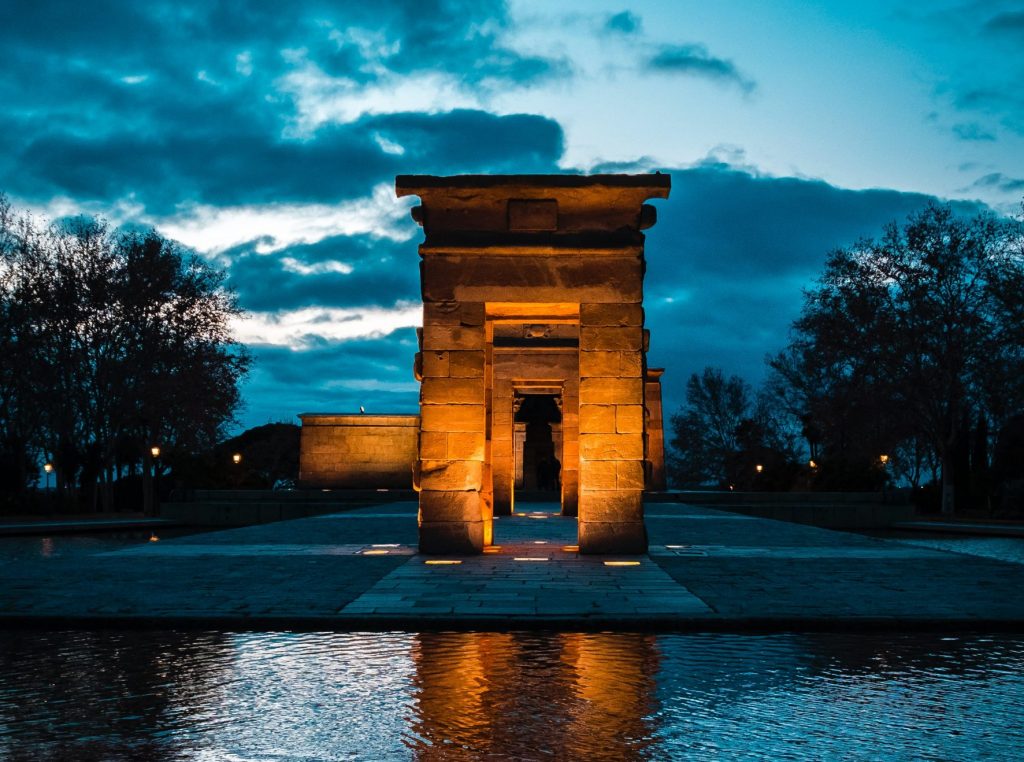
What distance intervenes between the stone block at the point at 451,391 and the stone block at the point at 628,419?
2084mm

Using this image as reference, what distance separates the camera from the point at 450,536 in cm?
1612

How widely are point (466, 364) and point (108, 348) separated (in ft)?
94.2

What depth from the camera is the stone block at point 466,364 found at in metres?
16.2

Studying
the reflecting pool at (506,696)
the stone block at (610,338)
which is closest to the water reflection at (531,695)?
the reflecting pool at (506,696)

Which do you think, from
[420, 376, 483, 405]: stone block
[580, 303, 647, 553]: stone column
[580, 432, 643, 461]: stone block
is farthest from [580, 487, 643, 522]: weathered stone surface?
[420, 376, 483, 405]: stone block

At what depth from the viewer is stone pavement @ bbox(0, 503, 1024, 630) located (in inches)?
376

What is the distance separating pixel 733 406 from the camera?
70.1m

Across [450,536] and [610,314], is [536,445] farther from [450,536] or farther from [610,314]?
[610,314]

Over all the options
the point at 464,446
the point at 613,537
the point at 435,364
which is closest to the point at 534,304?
the point at 435,364

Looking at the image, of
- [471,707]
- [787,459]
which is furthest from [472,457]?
[787,459]

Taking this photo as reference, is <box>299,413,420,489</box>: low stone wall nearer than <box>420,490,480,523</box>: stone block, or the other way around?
<box>420,490,480,523</box>: stone block

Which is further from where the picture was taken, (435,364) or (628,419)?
(435,364)

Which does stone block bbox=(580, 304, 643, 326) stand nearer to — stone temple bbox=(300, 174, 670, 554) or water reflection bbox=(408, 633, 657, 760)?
stone temple bbox=(300, 174, 670, 554)

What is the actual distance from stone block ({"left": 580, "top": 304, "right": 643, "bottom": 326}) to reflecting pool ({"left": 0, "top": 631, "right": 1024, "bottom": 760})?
7.58m
